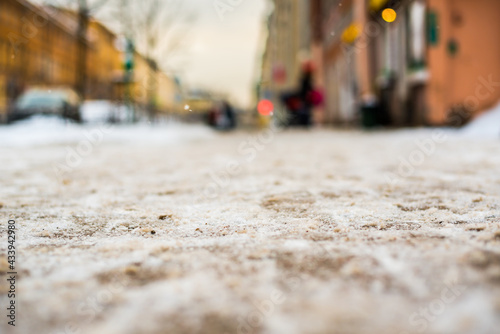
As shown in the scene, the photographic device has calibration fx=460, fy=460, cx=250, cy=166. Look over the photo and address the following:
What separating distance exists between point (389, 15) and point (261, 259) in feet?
43.3

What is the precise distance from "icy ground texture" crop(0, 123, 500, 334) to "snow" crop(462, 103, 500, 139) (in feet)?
18.4

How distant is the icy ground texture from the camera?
1000 millimetres

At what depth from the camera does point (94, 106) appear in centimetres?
1834

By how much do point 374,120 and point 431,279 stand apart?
1309cm

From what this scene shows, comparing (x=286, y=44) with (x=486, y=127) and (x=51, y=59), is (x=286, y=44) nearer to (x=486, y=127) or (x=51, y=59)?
(x=51, y=59)

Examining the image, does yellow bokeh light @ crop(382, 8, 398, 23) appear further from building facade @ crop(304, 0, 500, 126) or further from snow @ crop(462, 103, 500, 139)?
snow @ crop(462, 103, 500, 139)

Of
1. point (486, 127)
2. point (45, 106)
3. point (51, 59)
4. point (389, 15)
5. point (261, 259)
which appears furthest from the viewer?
point (51, 59)

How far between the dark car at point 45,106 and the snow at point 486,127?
11183 mm

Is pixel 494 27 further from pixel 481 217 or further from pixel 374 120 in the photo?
pixel 481 217

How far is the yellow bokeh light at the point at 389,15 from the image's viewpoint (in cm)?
1284

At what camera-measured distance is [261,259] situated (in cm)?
141

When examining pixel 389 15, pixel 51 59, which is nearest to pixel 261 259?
pixel 389 15

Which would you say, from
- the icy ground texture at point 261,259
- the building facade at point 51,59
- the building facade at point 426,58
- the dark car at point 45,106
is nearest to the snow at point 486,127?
the building facade at point 426,58

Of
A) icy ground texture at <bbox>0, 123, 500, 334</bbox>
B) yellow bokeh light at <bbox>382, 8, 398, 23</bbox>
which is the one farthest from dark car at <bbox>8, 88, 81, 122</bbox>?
icy ground texture at <bbox>0, 123, 500, 334</bbox>
